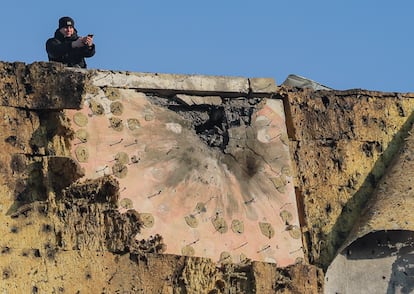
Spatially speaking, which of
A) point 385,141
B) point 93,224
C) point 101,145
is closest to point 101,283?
point 93,224

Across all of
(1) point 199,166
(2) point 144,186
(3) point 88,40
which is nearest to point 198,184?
(1) point 199,166

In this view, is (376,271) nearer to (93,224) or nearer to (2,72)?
(93,224)

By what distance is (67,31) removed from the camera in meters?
22.2

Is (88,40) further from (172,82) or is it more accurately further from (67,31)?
(172,82)

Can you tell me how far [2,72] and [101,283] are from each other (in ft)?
9.24

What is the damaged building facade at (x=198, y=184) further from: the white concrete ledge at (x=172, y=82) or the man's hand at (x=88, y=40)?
the man's hand at (x=88, y=40)

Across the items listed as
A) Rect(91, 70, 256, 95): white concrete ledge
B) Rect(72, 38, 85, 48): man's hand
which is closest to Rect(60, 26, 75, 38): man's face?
Rect(72, 38, 85, 48): man's hand

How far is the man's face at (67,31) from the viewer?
22.2m

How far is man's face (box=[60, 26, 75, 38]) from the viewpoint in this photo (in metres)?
22.2

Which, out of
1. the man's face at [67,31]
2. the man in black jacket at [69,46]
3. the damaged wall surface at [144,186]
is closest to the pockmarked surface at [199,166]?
the damaged wall surface at [144,186]

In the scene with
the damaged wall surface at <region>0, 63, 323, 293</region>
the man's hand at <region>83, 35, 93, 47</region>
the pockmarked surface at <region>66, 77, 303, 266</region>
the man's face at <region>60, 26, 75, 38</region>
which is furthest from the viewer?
the man's face at <region>60, 26, 75, 38</region>

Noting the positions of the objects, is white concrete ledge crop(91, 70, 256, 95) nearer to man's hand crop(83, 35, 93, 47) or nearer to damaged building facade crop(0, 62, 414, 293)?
damaged building facade crop(0, 62, 414, 293)

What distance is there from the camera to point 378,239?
22.5m

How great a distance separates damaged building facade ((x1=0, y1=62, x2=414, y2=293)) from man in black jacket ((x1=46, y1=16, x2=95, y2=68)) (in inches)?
14.8
